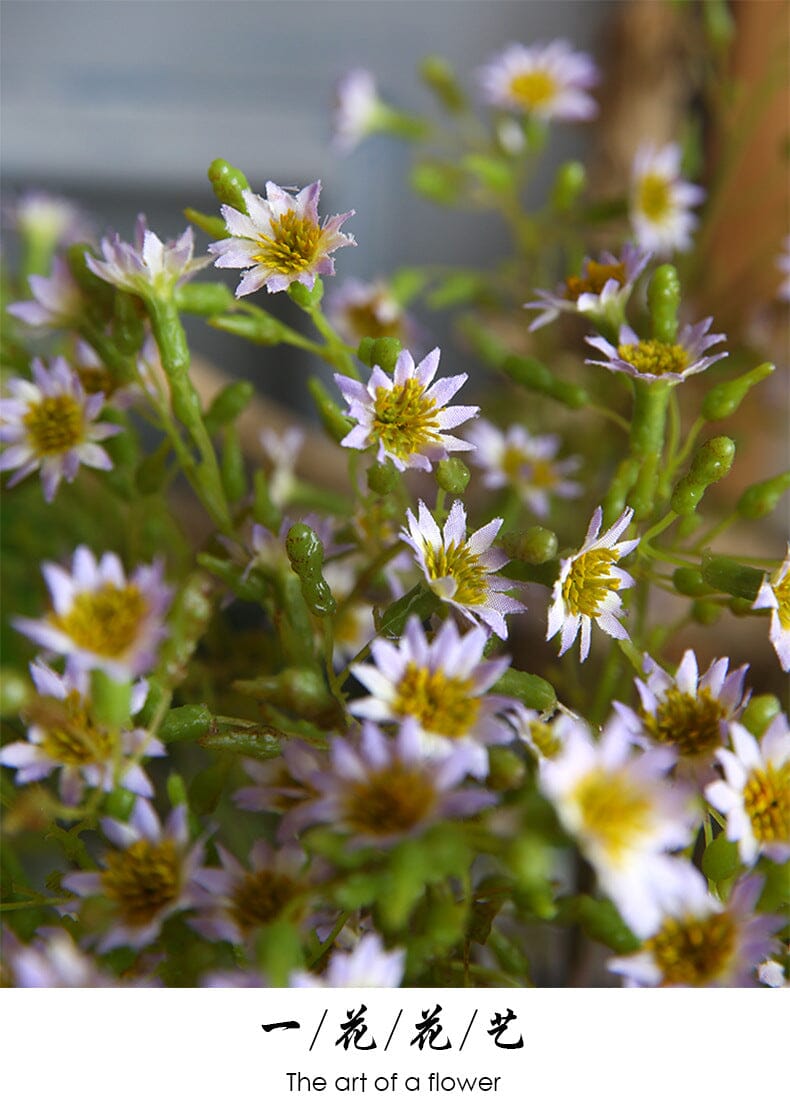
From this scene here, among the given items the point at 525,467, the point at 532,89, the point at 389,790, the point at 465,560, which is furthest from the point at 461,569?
the point at 532,89

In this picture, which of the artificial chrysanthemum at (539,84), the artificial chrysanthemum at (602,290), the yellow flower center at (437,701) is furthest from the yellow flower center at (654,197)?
the yellow flower center at (437,701)

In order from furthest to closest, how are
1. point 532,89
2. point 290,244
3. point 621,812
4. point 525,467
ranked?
point 532,89, point 525,467, point 290,244, point 621,812

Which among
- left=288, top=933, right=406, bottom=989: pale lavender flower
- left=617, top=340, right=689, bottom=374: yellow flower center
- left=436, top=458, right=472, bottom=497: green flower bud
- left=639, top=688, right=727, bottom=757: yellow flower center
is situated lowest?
left=288, top=933, right=406, bottom=989: pale lavender flower

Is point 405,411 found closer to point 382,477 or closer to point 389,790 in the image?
point 382,477
